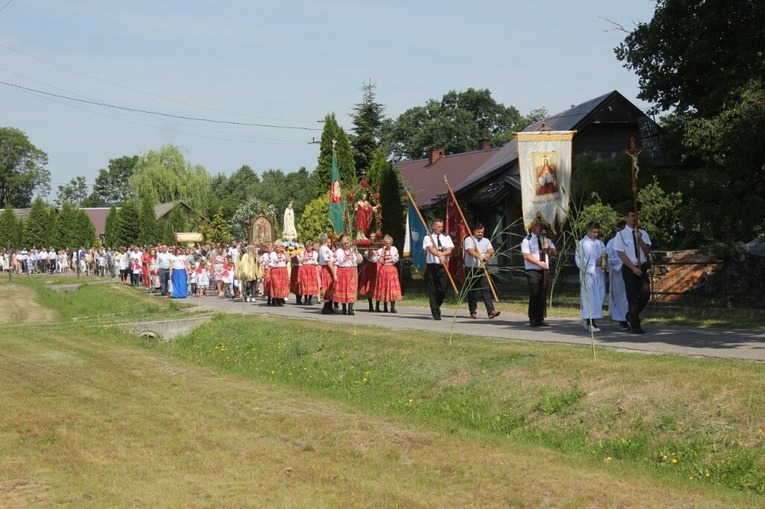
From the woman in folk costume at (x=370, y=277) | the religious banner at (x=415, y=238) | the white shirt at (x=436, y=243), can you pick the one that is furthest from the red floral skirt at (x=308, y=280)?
the white shirt at (x=436, y=243)

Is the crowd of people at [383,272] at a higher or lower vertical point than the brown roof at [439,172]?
lower

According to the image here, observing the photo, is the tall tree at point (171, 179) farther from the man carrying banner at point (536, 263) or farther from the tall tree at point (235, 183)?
the man carrying banner at point (536, 263)

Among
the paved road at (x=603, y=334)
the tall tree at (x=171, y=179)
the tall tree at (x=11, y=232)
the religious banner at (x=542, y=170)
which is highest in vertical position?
the tall tree at (x=171, y=179)

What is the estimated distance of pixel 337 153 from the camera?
45094 mm

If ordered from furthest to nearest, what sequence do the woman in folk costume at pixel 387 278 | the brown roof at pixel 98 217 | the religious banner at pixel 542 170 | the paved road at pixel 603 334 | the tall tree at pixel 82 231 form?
the brown roof at pixel 98 217
the tall tree at pixel 82 231
the woman in folk costume at pixel 387 278
the religious banner at pixel 542 170
the paved road at pixel 603 334

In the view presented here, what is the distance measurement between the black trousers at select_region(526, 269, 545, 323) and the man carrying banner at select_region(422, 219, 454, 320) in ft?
9.91

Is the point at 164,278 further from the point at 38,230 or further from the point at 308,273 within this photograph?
the point at 38,230

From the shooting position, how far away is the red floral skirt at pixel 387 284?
24.1 m

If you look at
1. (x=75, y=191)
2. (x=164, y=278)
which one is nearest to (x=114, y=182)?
(x=75, y=191)

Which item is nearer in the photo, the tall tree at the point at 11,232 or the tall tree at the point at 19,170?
the tall tree at the point at 11,232

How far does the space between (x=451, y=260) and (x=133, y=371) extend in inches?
356

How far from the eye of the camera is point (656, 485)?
7910 mm

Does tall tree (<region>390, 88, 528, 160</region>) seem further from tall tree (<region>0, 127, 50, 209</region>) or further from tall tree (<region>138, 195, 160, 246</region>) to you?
tall tree (<region>0, 127, 50, 209</region>)

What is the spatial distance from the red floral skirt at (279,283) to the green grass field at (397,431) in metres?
13.2
